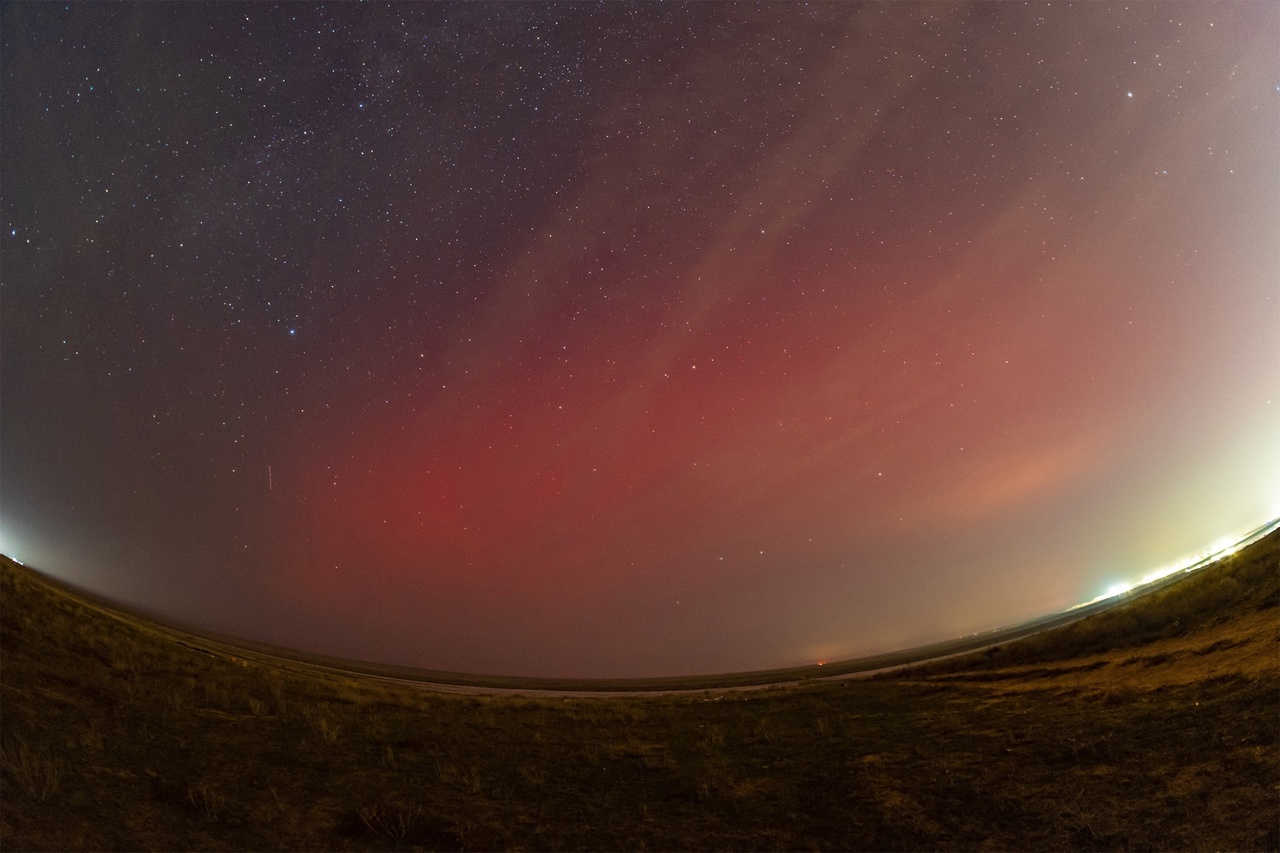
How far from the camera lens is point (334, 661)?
410 inches

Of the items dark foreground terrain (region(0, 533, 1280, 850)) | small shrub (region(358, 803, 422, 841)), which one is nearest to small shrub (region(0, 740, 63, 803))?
dark foreground terrain (region(0, 533, 1280, 850))

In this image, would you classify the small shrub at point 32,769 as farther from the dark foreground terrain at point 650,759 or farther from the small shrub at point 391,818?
the small shrub at point 391,818

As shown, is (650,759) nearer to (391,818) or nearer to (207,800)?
(391,818)

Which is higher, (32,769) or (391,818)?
(32,769)

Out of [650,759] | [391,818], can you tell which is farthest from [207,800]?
[650,759]

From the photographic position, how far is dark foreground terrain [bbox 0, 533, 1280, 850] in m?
4.35

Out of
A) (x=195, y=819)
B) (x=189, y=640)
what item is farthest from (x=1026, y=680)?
(x=189, y=640)

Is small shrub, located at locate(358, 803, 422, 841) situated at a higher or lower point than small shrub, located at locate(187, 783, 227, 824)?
lower

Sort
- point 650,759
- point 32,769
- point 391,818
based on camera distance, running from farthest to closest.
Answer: point 650,759, point 32,769, point 391,818

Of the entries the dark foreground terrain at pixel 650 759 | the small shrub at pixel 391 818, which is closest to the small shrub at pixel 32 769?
the dark foreground terrain at pixel 650 759

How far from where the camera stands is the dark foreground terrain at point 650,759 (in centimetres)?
435

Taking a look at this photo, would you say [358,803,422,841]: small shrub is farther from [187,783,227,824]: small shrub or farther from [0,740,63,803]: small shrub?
[0,740,63,803]: small shrub

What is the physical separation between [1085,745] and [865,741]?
1688mm

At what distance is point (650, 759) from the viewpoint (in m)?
6.00
